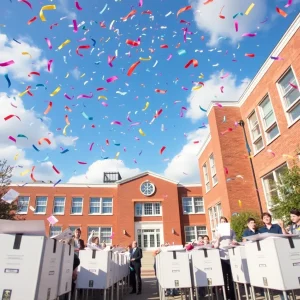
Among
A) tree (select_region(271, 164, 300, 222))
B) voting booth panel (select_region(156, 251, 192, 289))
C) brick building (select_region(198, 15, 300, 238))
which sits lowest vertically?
voting booth panel (select_region(156, 251, 192, 289))

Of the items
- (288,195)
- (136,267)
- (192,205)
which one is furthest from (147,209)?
(288,195)

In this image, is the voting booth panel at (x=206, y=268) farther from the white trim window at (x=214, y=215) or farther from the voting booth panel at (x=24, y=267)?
the white trim window at (x=214, y=215)

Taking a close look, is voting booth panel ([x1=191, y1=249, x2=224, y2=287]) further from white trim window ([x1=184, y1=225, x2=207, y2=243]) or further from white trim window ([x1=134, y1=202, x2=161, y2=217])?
white trim window ([x1=184, y1=225, x2=207, y2=243])

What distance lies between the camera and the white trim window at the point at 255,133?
1333cm

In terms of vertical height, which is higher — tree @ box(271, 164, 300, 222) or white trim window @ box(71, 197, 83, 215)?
white trim window @ box(71, 197, 83, 215)

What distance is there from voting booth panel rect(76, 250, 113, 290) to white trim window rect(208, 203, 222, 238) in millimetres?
12127

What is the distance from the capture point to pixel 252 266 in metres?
4.22

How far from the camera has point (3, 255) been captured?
3.14m

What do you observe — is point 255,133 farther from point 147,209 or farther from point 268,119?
point 147,209

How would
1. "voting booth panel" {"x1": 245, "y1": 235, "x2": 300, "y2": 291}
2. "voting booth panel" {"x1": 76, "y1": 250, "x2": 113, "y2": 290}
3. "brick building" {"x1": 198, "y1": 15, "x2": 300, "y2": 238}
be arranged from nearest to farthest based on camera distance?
"voting booth panel" {"x1": 245, "y1": 235, "x2": 300, "y2": 291}
"voting booth panel" {"x1": 76, "y1": 250, "x2": 113, "y2": 290}
"brick building" {"x1": 198, "y1": 15, "x2": 300, "y2": 238}

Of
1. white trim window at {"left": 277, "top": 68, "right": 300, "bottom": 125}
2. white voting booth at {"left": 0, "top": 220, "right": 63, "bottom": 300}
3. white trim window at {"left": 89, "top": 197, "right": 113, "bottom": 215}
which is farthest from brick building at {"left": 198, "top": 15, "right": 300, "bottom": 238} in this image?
white trim window at {"left": 89, "top": 197, "right": 113, "bottom": 215}

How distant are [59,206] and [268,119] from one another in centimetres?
2255

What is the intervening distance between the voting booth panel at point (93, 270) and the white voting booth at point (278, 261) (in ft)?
9.69

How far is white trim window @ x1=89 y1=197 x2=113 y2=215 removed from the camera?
27453 mm
